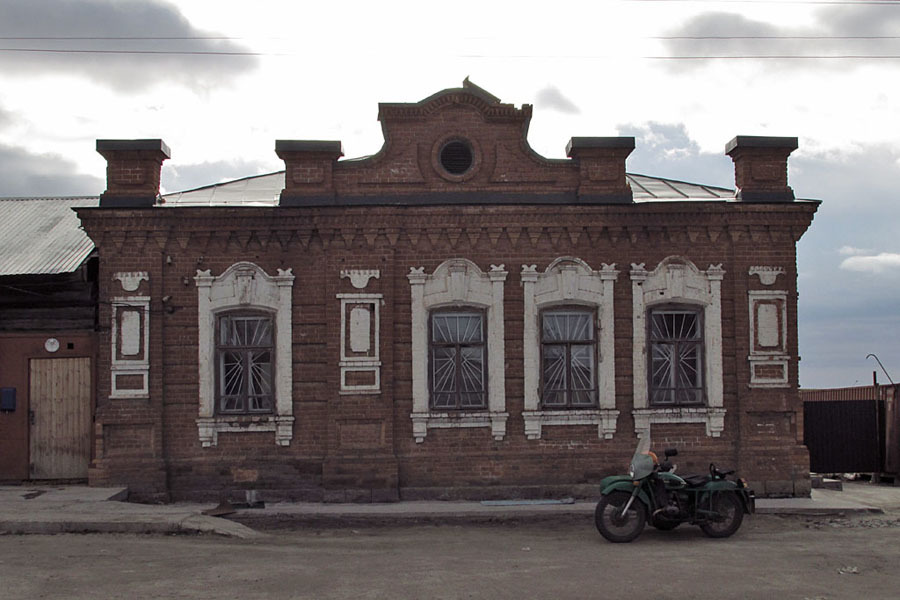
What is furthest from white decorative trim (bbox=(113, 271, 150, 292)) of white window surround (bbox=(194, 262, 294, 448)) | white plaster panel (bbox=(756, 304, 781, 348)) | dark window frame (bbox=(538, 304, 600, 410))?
white plaster panel (bbox=(756, 304, 781, 348))

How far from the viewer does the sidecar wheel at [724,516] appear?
11367 mm

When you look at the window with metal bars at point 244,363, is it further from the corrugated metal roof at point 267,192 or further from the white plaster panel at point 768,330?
the white plaster panel at point 768,330

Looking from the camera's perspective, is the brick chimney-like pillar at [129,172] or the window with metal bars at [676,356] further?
the window with metal bars at [676,356]

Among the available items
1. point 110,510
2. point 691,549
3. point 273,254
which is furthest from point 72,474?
point 691,549

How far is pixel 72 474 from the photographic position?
14336 mm

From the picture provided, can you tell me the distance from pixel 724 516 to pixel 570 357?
3.57m

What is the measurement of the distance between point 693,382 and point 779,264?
2.21 m

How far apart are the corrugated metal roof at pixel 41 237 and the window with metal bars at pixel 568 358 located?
7.29 metres

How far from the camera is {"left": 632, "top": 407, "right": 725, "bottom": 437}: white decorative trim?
13961 millimetres

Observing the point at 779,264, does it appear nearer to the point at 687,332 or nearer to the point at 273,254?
the point at 687,332

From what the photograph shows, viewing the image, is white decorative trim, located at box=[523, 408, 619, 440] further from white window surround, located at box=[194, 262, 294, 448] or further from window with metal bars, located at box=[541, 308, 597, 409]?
white window surround, located at box=[194, 262, 294, 448]

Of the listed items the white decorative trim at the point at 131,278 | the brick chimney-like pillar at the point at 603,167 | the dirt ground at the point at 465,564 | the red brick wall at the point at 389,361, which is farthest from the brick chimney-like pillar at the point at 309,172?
the dirt ground at the point at 465,564

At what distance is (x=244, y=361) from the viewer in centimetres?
1398

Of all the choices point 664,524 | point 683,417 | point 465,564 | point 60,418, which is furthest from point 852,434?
point 60,418
